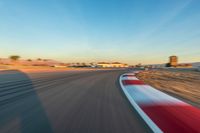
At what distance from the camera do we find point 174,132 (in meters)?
3.82

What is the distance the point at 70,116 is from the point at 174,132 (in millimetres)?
2532

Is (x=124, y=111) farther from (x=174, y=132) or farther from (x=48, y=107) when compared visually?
(x=48, y=107)

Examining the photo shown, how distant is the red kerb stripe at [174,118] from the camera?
160 inches

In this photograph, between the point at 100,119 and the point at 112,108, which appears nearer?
the point at 100,119

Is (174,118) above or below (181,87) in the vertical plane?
above

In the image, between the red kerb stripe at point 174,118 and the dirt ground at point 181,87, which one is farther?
the dirt ground at point 181,87

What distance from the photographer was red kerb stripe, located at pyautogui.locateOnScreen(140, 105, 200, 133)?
4.07m

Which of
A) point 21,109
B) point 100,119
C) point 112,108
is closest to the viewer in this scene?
point 100,119

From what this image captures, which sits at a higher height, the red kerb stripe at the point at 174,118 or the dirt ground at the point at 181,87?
the red kerb stripe at the point at 174,118

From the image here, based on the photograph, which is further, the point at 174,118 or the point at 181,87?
the point at 181,87

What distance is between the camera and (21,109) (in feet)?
18.6

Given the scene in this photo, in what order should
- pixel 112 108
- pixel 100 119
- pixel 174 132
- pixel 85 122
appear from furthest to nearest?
pixel 112 108, pixel 100 119, pixel 85 122, pixel 174 132

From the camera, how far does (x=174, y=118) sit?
16.0ft

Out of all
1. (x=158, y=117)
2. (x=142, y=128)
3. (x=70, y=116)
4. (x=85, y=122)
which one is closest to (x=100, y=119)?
(x=85, y=122)
